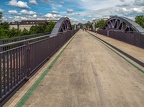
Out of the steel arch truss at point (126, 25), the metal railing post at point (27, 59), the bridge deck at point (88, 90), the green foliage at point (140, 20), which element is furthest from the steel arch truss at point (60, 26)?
the green foliage at point (140, 20)

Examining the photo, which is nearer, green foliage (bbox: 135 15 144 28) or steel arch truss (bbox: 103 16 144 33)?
steel arch truss (bbox: 103 16 144 33)

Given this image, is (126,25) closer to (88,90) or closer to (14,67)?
(88,90)

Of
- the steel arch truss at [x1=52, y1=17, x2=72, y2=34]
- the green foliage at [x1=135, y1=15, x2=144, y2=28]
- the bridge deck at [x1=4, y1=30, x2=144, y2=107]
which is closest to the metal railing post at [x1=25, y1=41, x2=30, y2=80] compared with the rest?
the bridge deck at [x1=4, y1=30, x2=144, y2=107]

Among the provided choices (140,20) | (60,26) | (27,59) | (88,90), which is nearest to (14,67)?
(27,59)

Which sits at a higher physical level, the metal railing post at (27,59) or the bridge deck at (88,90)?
the metal railing post at (27,59)

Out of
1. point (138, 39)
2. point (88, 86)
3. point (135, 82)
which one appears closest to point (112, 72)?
point (135, 82)

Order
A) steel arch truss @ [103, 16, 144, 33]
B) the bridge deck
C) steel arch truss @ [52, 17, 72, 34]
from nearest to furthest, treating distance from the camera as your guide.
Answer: the bridge deck
steel arch truss @ [52, 17, 72, 34]
steel arch truss @ [103, 16, 144, 33]

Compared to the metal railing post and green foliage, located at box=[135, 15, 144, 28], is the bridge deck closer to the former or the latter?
the metal railing post

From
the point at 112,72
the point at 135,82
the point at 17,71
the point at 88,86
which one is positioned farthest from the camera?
the point at 112,72

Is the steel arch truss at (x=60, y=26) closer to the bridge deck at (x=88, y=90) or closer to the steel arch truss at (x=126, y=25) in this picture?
the steel arch truss at (x=126, y=25)

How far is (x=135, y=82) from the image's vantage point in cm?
770

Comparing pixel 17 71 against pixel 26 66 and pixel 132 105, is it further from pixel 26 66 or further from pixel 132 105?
pixel 132 105

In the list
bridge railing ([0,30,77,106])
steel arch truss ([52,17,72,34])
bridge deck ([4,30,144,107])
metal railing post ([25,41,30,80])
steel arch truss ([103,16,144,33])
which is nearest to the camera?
bridge railing ([0,30,77,106])

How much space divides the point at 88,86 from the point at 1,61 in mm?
2940
